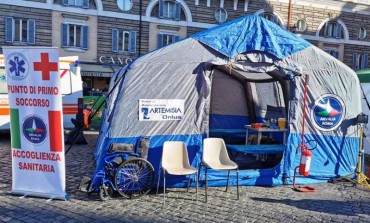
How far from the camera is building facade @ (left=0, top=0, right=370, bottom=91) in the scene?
71.1ft

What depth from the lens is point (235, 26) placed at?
695cm

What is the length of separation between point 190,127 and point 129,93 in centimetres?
117

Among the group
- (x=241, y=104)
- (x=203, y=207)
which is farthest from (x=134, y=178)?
(x=241, y=104)

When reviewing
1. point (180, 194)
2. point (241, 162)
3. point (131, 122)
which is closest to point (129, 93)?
point (131, 122)

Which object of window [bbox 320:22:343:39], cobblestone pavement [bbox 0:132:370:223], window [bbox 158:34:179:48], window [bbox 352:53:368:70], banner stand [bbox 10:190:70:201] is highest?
window [bbox 320:22:343:39]

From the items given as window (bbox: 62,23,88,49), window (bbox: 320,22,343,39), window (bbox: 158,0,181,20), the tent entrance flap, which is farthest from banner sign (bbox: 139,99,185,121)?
window (bbox: 320,22,343,39)

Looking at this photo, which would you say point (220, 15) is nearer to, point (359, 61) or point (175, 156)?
point (359, 61)

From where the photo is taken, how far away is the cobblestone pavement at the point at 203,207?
5086 mm

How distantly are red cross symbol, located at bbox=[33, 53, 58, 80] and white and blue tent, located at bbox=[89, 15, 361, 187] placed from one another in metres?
1.15

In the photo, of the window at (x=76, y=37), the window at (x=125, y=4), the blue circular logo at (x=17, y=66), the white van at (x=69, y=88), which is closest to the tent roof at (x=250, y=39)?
the blue circular logo at (x=17, y=66)

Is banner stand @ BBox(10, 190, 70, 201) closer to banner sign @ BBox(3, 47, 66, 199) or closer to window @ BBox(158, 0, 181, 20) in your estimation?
banner sign @ BBox(3, 47, 66, 199)

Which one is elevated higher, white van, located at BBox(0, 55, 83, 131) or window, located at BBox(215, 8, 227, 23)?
window, located at BBox(215, 8, 227, 23)

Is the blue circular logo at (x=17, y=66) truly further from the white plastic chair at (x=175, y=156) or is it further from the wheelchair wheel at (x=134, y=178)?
the white plastic chair at (x=175, y=156)

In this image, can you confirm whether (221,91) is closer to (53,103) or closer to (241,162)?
(241,162)
